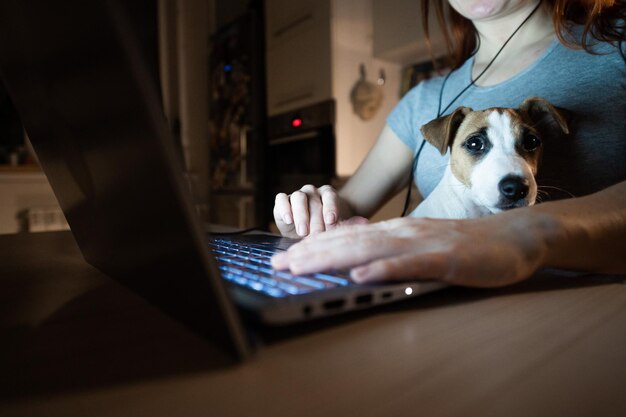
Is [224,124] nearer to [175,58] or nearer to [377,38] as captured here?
[175,58]

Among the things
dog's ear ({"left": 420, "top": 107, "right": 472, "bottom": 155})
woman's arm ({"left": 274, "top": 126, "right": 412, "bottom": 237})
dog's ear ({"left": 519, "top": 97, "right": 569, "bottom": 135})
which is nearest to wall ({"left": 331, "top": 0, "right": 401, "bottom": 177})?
woman's arm ({"left": 274, "top": 126, "right": 412, "bottom": 237})

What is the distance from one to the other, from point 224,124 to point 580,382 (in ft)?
9.85

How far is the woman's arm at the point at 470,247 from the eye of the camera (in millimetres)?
341

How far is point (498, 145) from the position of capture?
2.56 feet

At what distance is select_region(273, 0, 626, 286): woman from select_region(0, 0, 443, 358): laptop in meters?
0.03

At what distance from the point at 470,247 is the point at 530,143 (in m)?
0.52

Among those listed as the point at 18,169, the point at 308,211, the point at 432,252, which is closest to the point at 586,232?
the point at 432,252

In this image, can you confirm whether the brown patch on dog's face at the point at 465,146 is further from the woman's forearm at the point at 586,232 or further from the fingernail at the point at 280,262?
the fingernail at the point at 280,262

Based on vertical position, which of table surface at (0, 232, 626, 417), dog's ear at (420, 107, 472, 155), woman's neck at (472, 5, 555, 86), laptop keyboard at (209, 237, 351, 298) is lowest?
table surface at (0, 232, 626, 417)

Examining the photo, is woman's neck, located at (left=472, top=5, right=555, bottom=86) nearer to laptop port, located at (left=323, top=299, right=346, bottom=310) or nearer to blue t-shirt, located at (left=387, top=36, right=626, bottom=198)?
blue t-shirt, located at (left=387, top=36, right=626, bottom=198)

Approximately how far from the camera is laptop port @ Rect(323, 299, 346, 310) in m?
0.28

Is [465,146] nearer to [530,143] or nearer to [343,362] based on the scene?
[530,143]

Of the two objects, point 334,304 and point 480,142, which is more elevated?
point 480,142

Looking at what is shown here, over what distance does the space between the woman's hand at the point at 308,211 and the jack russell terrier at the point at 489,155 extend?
230mm
